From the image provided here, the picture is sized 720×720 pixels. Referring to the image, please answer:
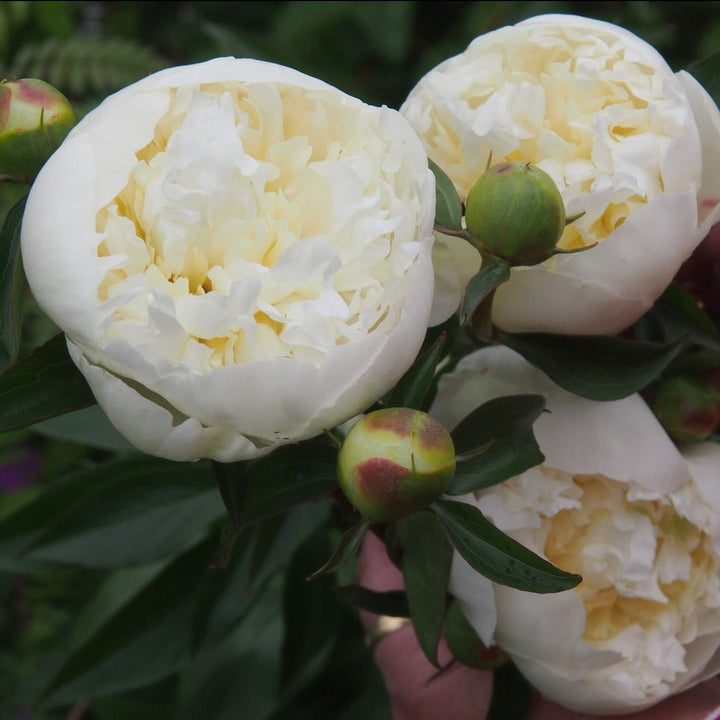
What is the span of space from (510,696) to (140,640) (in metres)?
0.29

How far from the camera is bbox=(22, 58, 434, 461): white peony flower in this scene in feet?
1.23

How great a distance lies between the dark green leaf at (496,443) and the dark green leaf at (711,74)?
8.3 inches

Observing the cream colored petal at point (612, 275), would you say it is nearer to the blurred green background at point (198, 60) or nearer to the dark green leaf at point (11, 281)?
the dark green leaf at point (11, 281)

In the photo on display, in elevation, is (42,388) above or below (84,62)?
above

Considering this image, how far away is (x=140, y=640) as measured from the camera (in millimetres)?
739

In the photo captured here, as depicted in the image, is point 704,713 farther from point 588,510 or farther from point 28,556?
point 28,556

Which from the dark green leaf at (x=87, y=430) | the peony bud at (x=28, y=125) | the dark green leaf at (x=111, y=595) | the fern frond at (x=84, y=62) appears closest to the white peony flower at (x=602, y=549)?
the peony bud at (x=28, y=125)

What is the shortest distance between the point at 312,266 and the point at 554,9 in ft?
1.60

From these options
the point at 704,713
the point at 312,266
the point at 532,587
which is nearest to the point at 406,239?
the point at 312,266

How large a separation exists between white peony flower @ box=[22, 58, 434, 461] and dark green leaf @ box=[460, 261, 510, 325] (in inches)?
1.1

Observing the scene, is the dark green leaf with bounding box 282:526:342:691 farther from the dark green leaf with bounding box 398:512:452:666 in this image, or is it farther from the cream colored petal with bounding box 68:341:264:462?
the cream colored petal with bounding box 68:341:264:462

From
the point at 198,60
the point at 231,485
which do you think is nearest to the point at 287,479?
the point at 231,485

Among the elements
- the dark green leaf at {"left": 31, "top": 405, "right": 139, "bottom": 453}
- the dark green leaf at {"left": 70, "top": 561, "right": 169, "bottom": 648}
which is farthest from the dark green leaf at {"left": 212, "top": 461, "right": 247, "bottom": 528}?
the dark green leaf at {"left": 70, "top": 561, "right": 169, "bottom": 648}

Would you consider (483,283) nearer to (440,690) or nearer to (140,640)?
(440,690)
